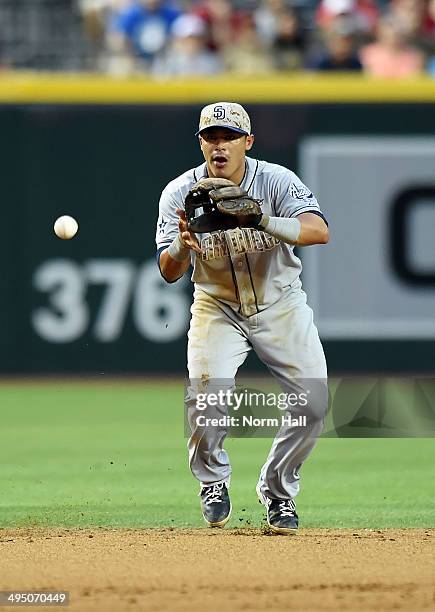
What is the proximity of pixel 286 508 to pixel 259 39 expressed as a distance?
27.4 ft

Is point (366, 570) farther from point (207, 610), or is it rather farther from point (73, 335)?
point (73, 335)

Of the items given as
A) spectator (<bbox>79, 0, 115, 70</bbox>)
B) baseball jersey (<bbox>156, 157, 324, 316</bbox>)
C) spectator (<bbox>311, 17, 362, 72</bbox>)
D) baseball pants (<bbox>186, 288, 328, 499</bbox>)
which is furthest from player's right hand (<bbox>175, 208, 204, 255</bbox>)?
spectator (<bbox>79, 0, 115, 70</bbox>)

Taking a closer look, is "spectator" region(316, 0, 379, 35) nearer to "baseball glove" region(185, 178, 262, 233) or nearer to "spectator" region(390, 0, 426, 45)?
"spectator" region(390, 0, 426, 45)

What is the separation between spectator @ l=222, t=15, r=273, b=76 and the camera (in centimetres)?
1396

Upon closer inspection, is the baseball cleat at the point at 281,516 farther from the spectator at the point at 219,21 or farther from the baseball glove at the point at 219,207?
the spectator at the point at 219,21

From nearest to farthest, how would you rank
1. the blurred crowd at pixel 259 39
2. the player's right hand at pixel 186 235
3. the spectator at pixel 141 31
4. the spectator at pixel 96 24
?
the player's right hand at pixel 186 235
the blurred crowd at pixel 259 39
the spectator at pixel 141 31
the spectator at pixel 96 24

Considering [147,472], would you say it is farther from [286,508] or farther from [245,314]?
[245,314]

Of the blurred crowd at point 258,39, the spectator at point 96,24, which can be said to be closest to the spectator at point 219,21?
the blurred crowd at point 258,39

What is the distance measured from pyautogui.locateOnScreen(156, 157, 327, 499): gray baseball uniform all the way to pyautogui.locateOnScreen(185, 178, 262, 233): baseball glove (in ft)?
0.68

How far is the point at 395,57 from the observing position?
1394 cm

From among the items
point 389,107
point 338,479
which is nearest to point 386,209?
point 389,107

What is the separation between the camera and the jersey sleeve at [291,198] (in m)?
6.61

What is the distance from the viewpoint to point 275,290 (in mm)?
6750

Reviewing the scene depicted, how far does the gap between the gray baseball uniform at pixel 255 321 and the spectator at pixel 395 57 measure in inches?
296
